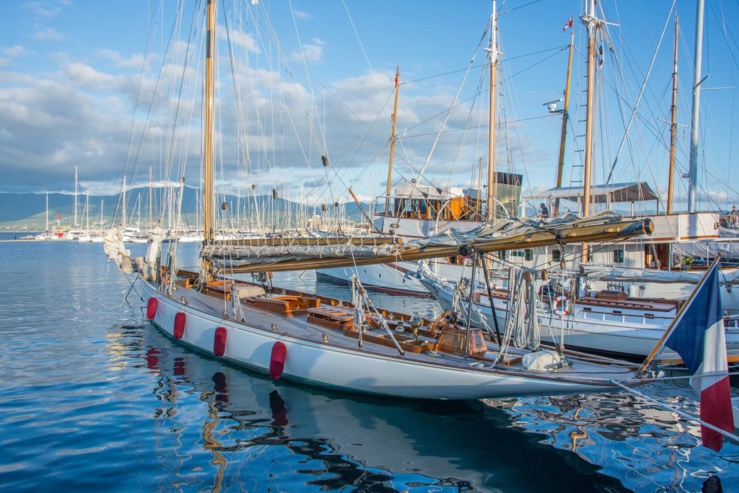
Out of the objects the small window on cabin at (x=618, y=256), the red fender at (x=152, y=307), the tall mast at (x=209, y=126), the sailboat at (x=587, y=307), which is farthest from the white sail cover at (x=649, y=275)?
the red fender at (x=152, y=307)

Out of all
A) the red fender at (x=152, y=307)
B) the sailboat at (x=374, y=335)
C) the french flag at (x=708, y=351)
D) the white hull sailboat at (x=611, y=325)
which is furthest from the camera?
the red fender at (x=152, y=307)

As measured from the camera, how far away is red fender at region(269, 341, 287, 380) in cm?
1285

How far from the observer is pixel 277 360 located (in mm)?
12844

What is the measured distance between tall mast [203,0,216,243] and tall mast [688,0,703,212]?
26.2 meters

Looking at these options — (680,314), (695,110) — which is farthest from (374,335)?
(695,110)

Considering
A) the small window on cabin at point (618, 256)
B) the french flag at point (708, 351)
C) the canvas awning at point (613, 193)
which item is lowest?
the french flag at point (708, 351)

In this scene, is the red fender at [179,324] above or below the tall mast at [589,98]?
below

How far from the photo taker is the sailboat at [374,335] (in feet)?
33.2

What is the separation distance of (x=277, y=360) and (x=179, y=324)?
579cm

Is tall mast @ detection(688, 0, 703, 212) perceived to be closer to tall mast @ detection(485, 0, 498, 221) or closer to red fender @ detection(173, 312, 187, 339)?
tall mast @ detection(485, 0, 498, 221)

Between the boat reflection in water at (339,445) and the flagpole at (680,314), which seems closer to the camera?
the flagpole at (680,314)

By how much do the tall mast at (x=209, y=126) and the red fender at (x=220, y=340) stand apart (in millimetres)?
7033

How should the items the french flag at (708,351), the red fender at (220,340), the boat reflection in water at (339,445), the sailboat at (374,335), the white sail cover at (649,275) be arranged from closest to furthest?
the french flag at (708,351), the boat reflection in water at (339,445), the sailboat at (374,335), the red fender at (220,340), the white sail cover at (649,275)

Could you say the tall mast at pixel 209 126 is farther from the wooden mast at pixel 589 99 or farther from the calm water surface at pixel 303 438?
the wooden mast at pixel 589 99
